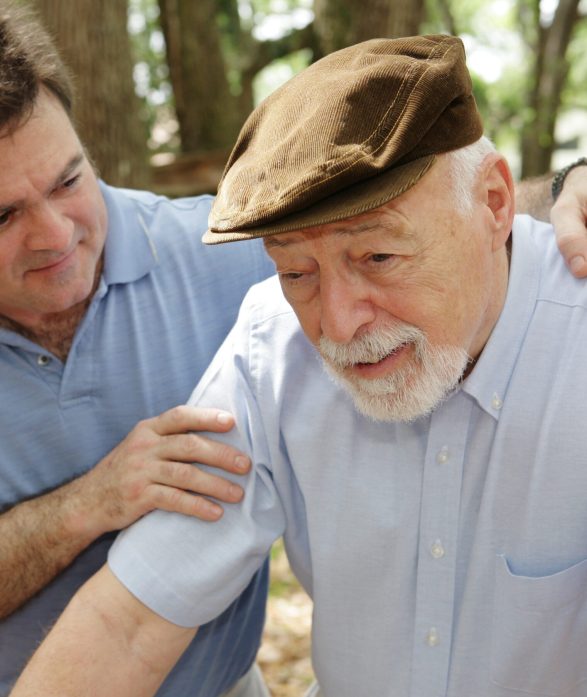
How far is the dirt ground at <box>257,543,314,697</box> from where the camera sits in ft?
13.7

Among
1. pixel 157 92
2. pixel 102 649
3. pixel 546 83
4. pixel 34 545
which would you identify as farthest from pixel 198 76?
pixel 102 649

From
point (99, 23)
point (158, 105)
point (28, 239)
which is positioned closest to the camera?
point (28, 239)

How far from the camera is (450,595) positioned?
1.77 metres

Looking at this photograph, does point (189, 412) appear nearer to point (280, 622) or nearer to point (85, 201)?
point (85, 201)

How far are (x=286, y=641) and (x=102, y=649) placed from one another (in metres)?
2.86

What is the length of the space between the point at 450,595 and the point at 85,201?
133cm

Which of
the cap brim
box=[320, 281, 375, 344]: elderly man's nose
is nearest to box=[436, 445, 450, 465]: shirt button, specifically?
box=[320, 281, 375, 344]: elderly man's nose

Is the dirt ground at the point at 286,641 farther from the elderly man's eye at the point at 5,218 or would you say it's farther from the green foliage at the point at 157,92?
the green foliage at the point at 157,92

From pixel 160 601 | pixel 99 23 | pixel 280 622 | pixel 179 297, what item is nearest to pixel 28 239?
pixel 179 297

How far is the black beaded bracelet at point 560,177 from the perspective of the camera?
2254 millimetres

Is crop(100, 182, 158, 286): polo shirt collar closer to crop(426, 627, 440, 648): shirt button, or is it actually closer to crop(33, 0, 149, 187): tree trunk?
crop(426, 627, 440, 648): shirt button

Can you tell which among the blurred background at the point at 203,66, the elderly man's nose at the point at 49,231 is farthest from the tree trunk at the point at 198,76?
the elderly man's nose at the point at 49,231

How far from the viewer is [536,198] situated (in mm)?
2320

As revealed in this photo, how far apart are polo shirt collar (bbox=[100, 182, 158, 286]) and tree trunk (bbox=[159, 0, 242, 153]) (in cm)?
605
